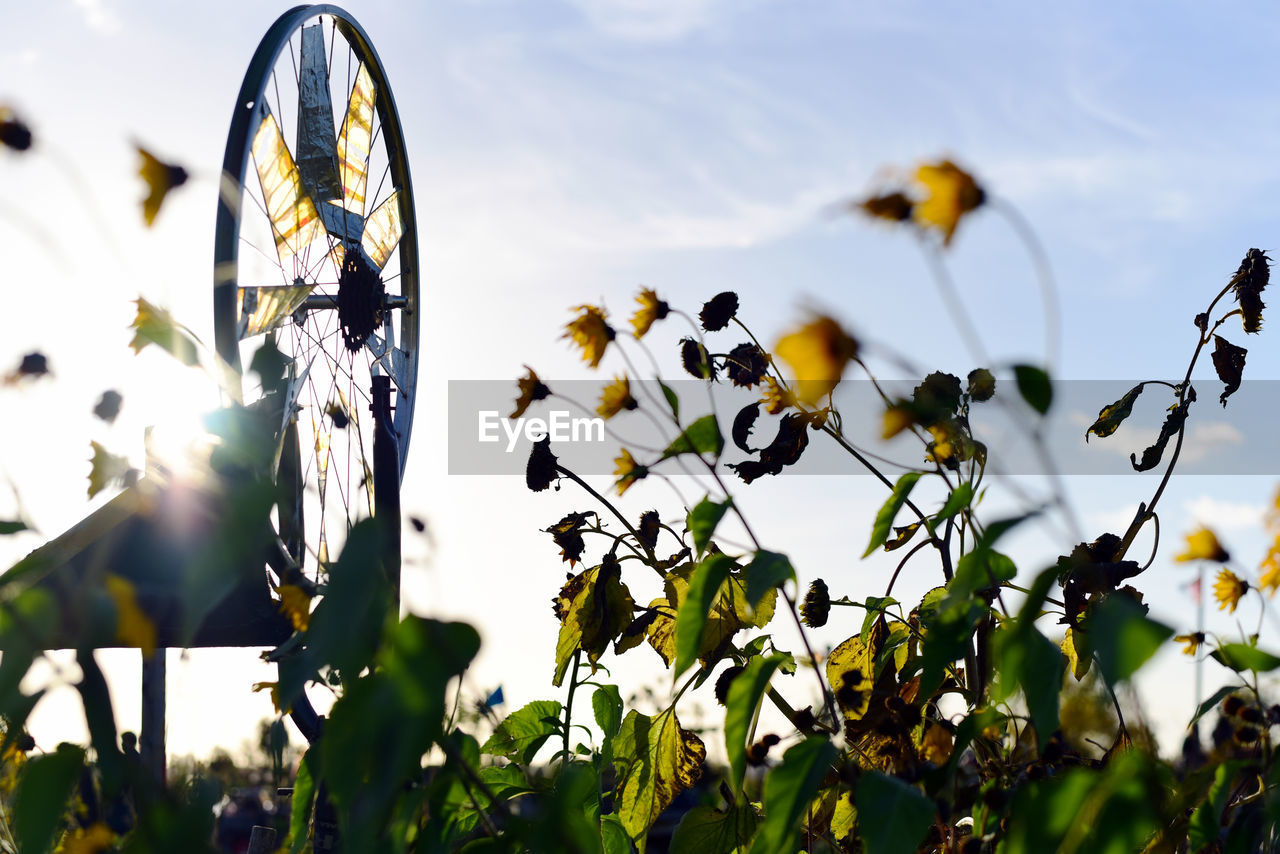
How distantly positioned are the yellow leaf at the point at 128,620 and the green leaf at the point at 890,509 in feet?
1.67

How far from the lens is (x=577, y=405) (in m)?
1.25

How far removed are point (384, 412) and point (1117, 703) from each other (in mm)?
1816

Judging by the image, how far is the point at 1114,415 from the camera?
4.86ft

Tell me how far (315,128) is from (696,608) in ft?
10.8

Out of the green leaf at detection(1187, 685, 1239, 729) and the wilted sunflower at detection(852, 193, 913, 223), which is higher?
the wilted sunflower at detection(852, 193, 913, 223)

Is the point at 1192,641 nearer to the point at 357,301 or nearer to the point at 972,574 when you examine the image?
the point at 972,574

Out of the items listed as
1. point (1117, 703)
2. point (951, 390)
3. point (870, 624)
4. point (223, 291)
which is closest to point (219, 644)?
point (223, 291)

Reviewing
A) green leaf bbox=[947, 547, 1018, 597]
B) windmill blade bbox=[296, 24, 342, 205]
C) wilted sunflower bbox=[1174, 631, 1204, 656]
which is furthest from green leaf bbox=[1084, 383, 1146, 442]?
windmill blade bbox=[296, 24, 342, 205]

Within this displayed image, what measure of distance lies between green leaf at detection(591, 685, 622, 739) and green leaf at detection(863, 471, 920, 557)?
2.14 ft

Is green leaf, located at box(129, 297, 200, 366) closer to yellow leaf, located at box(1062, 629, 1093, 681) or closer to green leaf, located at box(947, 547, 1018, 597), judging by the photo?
green leaf, located at box(947, 547, 1018, 597)

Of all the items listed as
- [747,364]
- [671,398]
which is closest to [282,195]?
[747,364]

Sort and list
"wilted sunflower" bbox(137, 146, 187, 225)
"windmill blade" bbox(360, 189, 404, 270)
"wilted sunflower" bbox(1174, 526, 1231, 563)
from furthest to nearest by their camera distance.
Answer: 1. "windmill blade" bbox(360, 189, 404, 270)
2. "wilted sunflower" bbox(1174, 526, 1231, 563)
3. "wilted sunflower" bbox(137, 146, 187, 225)

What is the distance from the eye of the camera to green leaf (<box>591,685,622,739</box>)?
147 centimetres

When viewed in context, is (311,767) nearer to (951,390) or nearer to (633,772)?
(633,772)
